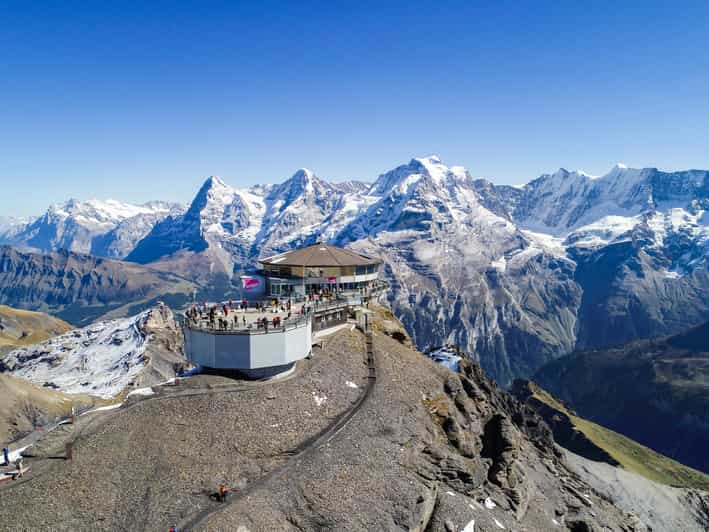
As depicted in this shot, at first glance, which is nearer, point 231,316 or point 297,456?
point 297,456

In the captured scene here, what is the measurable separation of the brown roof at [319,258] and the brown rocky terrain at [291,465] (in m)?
18.5

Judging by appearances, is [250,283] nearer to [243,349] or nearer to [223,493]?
[243,349]

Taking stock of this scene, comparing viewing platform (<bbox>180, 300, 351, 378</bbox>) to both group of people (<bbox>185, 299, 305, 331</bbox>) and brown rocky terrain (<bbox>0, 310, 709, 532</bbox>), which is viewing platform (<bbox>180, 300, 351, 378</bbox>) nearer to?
group of people (<bbox>185, 299, 305, 331</bbox>)

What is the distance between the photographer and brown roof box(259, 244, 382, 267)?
229 feet

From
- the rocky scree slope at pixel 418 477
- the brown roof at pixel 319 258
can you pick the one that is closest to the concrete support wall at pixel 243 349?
the rocky scree slope at pixel 418 477

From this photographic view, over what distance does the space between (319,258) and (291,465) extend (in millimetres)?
39127

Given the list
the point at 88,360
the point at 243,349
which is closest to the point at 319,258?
the point at 243,349

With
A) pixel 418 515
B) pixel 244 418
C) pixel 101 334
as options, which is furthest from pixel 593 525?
pixel 101 334

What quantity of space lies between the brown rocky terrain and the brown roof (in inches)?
727

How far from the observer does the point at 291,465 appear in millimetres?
35500

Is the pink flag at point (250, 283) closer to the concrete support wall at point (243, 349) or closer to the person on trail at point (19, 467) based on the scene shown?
the concrete support wall at point (243, 349)

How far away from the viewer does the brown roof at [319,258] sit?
69688mm

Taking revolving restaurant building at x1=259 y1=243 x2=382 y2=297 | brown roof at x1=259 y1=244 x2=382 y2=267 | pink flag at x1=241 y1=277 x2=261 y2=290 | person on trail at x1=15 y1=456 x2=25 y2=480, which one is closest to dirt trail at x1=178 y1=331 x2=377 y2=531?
person on trail at x1=15 y1=456 x2=25 y2=480

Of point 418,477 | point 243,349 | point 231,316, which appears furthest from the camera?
point 231,316
